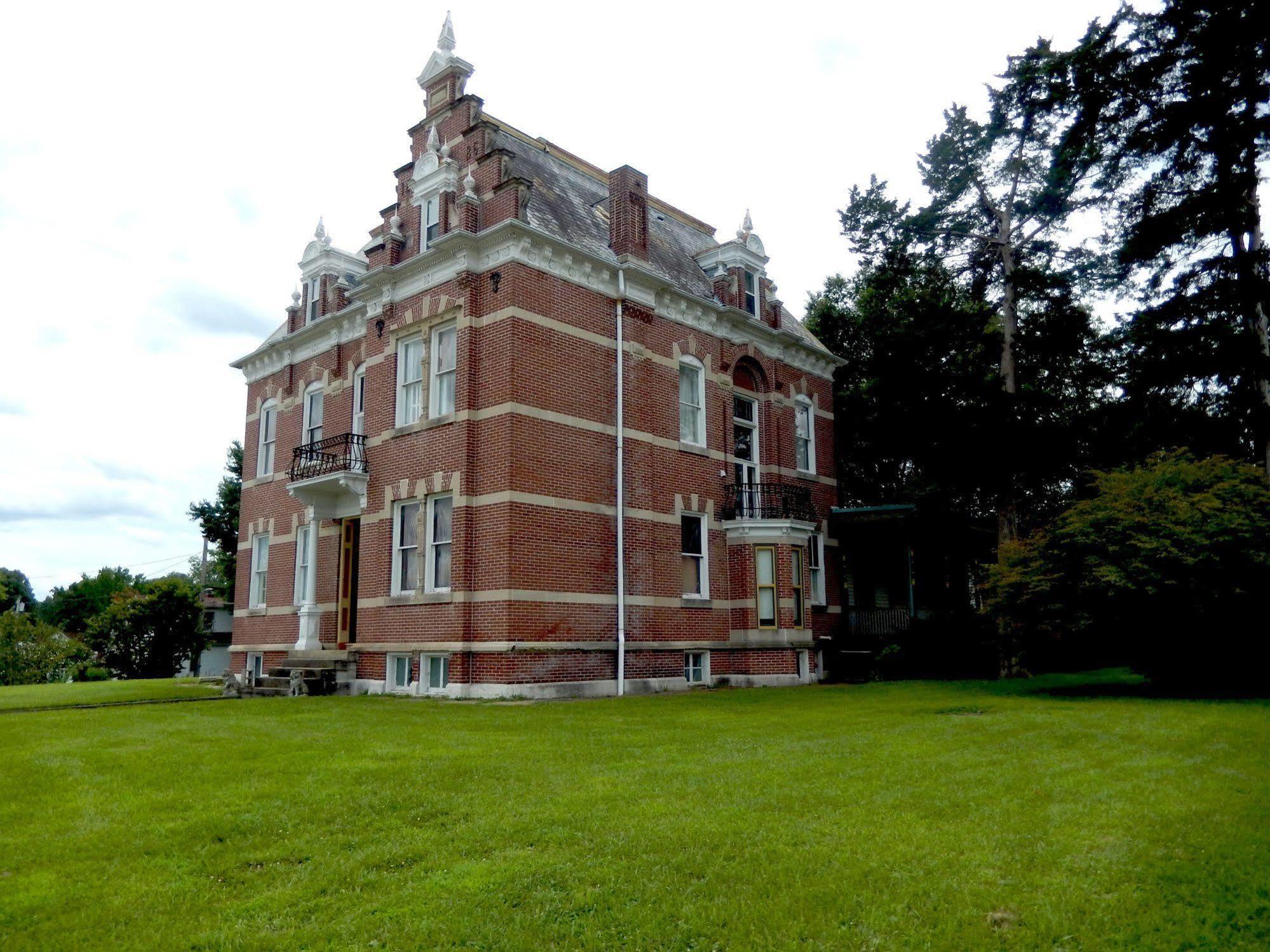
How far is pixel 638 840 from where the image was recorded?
6.51 metres

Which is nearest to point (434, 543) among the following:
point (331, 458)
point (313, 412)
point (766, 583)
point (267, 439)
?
point (331, 458)

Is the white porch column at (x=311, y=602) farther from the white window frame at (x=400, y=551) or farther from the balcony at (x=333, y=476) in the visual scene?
the white window frame at (x=400, y=551)

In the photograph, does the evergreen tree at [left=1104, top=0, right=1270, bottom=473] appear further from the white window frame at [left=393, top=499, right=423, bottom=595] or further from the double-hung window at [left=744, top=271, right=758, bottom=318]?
the white window frame at [left=393, top=499, right=423, bottom=595]

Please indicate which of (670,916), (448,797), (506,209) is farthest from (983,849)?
(506,209)

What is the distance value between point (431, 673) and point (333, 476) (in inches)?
218

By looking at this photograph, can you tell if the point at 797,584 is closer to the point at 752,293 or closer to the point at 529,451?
the point at 752,293

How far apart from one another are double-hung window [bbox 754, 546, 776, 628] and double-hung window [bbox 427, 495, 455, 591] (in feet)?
26.6

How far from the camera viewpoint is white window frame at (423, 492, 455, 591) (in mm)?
19516

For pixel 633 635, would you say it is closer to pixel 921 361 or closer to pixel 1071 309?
pixel 921 361

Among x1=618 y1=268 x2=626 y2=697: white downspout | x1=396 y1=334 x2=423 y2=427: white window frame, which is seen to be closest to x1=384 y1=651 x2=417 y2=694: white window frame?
x1=618 y1=268 x2=626 y2=697: white downspout

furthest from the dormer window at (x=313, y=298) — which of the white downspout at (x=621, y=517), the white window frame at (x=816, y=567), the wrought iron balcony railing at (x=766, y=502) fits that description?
the white window frame at (x=816, y=567)

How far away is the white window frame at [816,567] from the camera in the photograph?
27312mm

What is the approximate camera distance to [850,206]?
1158 inches

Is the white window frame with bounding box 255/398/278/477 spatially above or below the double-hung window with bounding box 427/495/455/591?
above
